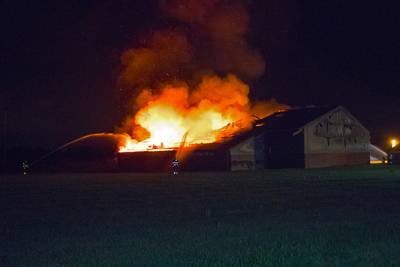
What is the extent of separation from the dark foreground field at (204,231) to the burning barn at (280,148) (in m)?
35.9

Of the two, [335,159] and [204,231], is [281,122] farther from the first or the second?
[204,231]

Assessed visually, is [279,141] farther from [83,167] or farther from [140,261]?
[140,261]

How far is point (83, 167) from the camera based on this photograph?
224 ft

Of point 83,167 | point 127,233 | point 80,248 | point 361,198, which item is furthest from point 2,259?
point 83,167

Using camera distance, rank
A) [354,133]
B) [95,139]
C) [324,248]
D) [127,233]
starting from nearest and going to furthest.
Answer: [324,248] → [127,233] → [354,133] → [95,139]

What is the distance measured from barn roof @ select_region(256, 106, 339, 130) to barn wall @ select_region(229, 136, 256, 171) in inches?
195

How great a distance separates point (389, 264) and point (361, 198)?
485 inches

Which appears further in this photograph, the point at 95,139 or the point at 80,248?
the point at 95,139

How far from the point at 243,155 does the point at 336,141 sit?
10997mm

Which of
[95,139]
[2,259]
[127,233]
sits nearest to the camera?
[2,259]

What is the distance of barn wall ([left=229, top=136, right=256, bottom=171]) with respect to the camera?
5744 cm

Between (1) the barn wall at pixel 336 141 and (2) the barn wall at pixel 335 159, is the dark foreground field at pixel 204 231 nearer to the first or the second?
(2) the barn wall at pixel 335 159

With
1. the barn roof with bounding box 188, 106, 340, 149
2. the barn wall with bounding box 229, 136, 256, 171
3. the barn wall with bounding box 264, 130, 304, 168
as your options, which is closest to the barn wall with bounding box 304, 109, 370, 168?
the barn wall with bounding box 264, 130, 304, 168

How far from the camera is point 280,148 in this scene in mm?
62562
